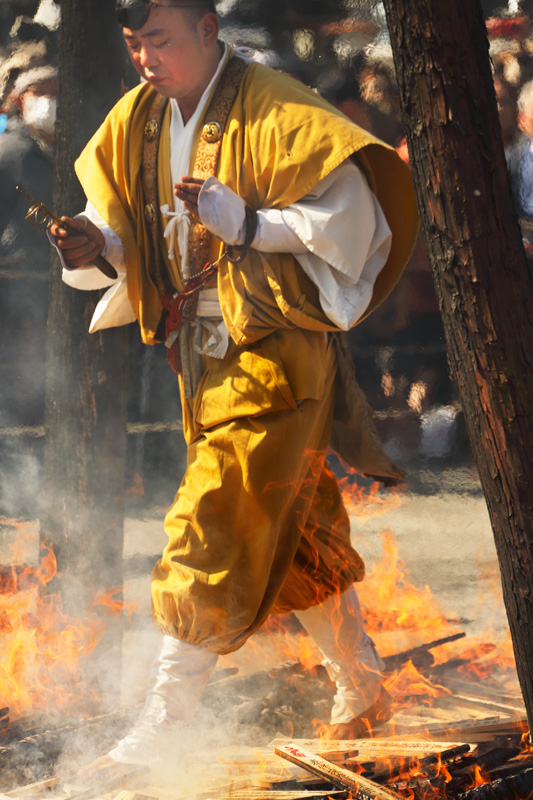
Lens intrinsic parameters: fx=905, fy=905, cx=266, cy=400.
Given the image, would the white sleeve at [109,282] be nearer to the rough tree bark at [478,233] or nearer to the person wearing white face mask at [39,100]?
the person wearing white face mask at [39,100]

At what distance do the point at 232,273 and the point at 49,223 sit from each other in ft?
1.86

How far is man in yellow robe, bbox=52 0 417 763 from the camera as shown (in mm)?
2623

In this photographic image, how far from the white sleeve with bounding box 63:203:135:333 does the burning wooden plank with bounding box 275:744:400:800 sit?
4.98ft

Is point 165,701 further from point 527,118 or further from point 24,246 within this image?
point 527,118

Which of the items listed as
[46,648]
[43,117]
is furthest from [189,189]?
[46,648]

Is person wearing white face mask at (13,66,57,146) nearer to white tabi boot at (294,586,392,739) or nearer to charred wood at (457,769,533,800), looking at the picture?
white tabi boot at (294,586,392,739)

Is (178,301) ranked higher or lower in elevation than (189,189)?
lower

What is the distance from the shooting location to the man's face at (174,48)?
2.74 metres

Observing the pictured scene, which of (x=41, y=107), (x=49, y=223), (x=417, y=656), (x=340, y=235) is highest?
(x=41, y=107)

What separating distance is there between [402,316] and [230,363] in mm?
1607

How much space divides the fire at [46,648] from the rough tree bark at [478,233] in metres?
1.84

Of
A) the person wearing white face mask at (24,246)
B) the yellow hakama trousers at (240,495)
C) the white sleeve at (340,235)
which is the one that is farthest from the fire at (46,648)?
the white sleeve at (340,235)

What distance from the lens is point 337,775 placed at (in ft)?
8.98

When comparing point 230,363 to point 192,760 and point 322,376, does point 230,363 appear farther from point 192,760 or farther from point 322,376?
point 192,760
